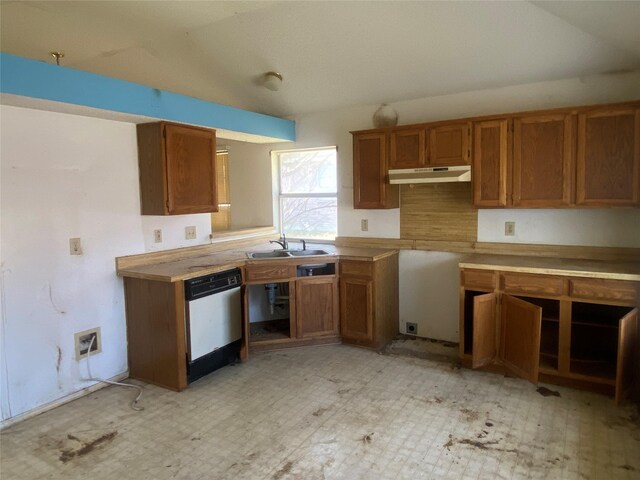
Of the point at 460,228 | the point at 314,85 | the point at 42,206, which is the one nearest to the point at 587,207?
the point at 460,228

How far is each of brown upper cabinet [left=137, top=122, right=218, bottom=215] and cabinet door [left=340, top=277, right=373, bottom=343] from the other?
1404mm

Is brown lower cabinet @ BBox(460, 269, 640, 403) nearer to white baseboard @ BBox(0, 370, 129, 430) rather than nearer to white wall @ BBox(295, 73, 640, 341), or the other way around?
white wall @ BBox(295, 73, 640, 341)

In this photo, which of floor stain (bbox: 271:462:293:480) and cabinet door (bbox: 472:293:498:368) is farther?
cabinet door (bbox: 472:293:498:368)

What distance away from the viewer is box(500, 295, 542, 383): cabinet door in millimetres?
2934

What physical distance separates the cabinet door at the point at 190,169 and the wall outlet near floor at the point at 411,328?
2.12 meters

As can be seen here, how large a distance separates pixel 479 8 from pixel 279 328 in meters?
3.02

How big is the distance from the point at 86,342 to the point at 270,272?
1.45 meters

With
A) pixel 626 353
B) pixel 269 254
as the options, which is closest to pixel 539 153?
pixel 626 353

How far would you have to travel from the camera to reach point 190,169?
3.55 m

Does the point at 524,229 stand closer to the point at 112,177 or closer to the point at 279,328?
the point at 279,328

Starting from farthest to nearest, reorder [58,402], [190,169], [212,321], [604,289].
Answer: [190,169] < [212,321] < [58,402] < [604,289]

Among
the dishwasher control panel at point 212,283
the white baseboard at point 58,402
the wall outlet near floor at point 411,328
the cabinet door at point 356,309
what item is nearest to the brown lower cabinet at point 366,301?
the cabinet door at point 356,309

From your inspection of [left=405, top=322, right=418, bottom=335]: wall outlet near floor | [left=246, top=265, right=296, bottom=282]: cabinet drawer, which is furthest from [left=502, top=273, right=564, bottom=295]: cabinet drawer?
[left=246, top=265, right=296, bottom=282]: cabinet drawer

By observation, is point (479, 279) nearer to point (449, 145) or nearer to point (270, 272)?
point (449, 145)
